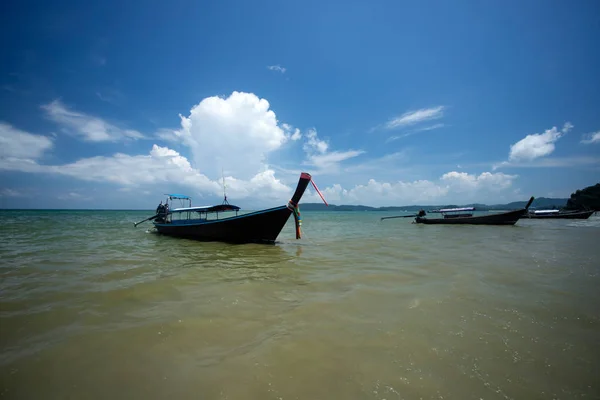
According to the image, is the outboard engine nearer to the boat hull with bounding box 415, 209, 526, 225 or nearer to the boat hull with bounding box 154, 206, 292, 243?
the boat hull with bounding box 154, 206, 292, 243

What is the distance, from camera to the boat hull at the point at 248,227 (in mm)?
15938

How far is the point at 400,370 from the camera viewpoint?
10.8 ft

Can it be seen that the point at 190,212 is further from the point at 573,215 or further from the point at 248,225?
the point at 573,215

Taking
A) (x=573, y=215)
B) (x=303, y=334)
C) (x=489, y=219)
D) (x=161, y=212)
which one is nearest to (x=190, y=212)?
(x=161, y=212)

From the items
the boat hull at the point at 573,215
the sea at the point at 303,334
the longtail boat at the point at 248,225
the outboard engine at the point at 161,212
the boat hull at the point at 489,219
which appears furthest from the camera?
the boat hull at the point at 573,215

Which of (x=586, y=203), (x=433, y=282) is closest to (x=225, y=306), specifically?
(x=433, y=282)

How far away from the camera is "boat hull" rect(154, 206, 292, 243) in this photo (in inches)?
627

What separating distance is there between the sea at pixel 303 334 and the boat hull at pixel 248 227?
7.36 metres

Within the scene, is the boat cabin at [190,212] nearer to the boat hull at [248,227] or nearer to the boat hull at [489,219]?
the boat hull at [248,227]

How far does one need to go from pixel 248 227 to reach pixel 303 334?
42.1ft

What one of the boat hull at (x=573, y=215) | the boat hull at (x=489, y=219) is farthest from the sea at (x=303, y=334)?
the boat hull at (x=573, y=215)

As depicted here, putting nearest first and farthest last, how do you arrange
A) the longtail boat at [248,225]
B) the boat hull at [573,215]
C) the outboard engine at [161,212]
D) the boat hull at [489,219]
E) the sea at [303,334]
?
the sea at [303,334]
the longtail boat at [248,225]
the outboard engine at [161,212]
the boat hull at [489,219]
the boat hull at [573,215]

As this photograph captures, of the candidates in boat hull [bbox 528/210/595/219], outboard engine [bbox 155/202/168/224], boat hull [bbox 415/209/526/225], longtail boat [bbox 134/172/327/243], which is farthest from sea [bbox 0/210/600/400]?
boat hull [bbox 528/210/595/219]

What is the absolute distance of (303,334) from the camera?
4316 mm
